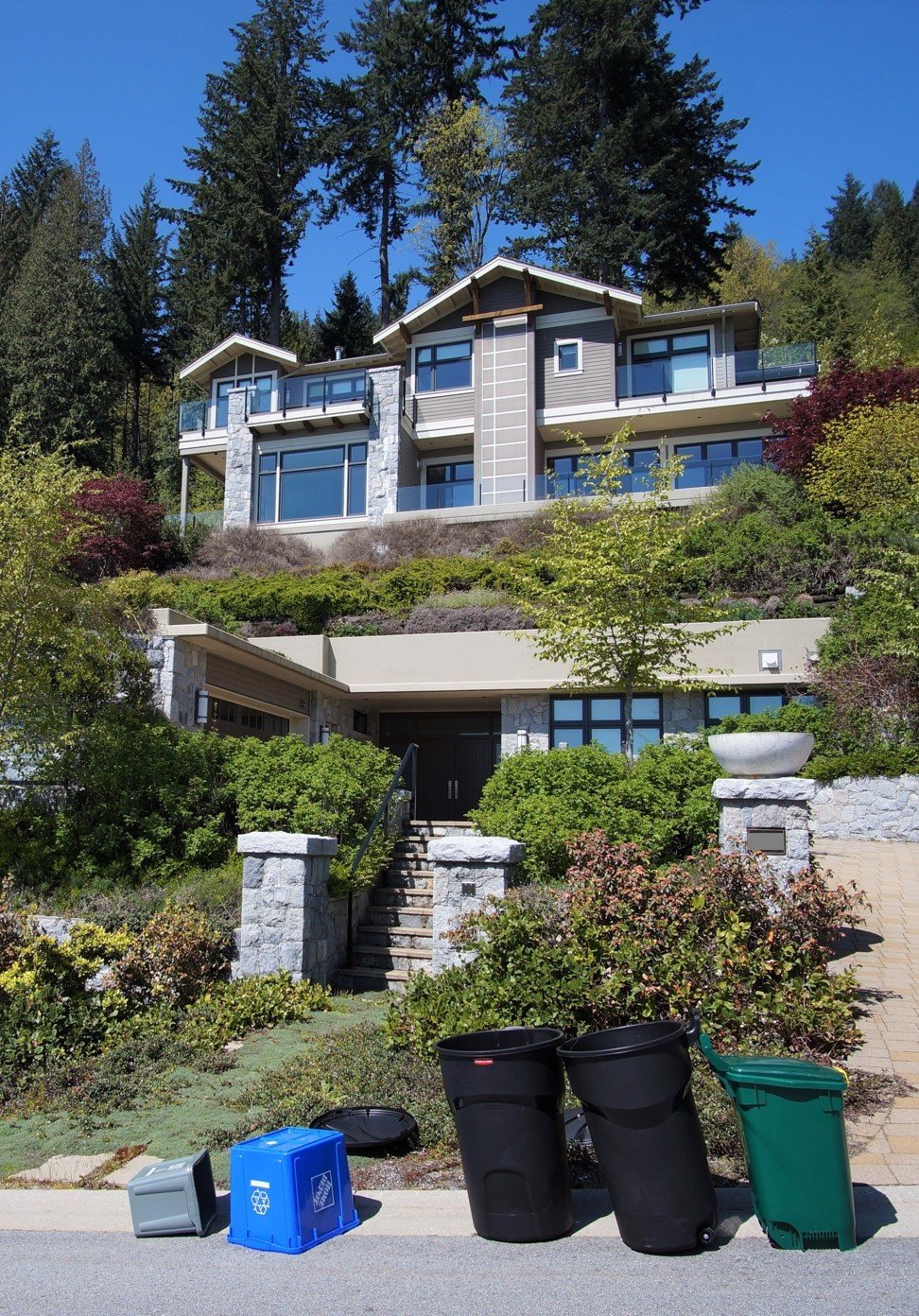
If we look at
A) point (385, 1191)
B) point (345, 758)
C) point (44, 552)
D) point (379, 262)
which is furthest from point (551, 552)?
point (379, 262)

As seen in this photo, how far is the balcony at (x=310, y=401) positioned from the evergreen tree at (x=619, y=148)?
8703 mm

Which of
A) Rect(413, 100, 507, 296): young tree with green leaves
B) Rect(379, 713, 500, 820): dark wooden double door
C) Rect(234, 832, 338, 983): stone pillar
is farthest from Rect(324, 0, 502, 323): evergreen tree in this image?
Rect(234, 832, 338, 983): stone pillar

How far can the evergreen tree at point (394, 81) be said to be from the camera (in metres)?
34.7

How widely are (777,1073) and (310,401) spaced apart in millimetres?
27882

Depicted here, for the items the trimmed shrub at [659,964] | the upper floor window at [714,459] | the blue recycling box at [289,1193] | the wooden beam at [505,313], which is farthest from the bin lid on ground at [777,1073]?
the wooden beam at [505,313]

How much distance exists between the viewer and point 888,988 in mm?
6934

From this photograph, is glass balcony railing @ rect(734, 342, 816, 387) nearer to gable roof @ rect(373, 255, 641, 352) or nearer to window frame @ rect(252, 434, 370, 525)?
gable roof @ rect(373, 255, 641, 352)

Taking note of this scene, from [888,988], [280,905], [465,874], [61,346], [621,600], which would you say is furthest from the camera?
[61,346]

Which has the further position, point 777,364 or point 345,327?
point 345,327

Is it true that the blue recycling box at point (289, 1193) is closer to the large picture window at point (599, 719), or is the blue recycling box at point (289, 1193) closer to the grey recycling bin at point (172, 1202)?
the grey recycling bin at point (172, 1202)

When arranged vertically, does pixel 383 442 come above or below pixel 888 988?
above

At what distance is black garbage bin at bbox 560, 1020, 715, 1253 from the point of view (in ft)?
11.7

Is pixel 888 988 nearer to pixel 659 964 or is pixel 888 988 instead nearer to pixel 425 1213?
pixel 659 964

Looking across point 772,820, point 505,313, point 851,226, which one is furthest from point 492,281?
point 851,226
